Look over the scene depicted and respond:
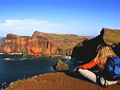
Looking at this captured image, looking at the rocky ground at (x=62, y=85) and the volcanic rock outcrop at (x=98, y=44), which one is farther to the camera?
the volcanic rock outcrop at (x=98, y=44)

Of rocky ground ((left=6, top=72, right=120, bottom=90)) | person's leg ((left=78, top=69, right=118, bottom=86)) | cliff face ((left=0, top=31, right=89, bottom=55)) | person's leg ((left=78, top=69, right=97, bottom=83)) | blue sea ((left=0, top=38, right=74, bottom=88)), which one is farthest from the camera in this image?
cliff face ((left=0, top=31, right=89, bottom=55))

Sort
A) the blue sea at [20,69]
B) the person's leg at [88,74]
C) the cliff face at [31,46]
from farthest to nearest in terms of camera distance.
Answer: the cliff face at [31,46] < the blue sea at [20,69] < the person's leg at [88,74]

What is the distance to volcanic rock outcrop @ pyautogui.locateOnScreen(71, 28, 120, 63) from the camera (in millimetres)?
57987

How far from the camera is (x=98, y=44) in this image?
6391 centimetres

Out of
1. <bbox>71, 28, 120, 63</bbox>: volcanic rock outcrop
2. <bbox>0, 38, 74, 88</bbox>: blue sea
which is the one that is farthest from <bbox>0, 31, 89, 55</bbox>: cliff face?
<bbox>0, 38, 74, 88</bbox>: blue sea

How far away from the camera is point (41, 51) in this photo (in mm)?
118625

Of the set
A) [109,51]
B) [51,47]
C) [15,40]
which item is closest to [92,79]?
[109,51]

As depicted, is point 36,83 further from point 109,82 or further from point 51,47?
point 51,47

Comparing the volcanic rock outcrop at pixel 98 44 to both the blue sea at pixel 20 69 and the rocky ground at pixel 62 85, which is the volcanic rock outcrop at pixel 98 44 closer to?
the blue sea at pixel 20 69

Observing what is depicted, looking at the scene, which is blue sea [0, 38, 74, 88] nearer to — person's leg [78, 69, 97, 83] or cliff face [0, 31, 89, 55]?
person's leg [78, 69, 97, 83]

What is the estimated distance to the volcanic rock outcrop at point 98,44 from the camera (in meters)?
58.0

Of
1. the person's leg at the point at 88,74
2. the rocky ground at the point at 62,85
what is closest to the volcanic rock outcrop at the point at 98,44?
the person's leg at the point at 88,74

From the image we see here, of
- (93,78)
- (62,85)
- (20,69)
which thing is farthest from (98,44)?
(62,85)

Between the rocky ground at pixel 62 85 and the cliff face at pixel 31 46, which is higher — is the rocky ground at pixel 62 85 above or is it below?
above
